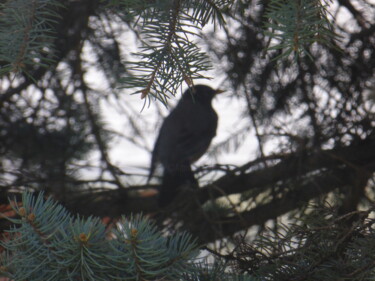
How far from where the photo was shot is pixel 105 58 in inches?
87.4

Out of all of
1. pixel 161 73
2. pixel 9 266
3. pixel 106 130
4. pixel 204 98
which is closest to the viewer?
pixel 9 266

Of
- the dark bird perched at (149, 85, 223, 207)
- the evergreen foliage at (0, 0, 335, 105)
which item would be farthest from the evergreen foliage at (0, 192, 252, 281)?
the dark bird perched at (149, 85, 223, 207)

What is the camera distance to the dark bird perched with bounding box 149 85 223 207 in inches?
107

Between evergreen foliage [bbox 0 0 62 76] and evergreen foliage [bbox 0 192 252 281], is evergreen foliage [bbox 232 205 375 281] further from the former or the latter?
evergreen foliage [bbox 0 0 62 76]

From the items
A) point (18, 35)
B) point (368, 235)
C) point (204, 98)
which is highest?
point (204, 98)

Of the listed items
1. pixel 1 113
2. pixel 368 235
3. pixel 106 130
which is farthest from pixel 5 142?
pixel 368 235

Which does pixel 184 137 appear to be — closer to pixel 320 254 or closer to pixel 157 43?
pixel 157 43

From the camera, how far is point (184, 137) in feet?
9.66

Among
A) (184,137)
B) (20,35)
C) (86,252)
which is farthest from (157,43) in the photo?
(184,137)

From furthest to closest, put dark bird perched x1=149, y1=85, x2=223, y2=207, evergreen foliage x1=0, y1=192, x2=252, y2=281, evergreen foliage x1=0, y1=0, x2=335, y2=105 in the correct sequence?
dark bird perched x1=149, y1=85, x2=223, y2=207
evergreen foliage x1=0, y1=0, x2=335, y2=105
evergreen foliage x1=0, y1=192, x2=252, y2=281

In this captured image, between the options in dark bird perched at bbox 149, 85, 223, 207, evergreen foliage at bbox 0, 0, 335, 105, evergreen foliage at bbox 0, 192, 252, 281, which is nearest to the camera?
evergreen foliage at bbox 0, 192, 252, 281

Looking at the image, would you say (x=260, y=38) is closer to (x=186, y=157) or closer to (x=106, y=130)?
(x=106, y=130)

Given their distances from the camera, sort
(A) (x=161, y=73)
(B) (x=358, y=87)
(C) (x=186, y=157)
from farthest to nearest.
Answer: (C) (x=186, y=157) → (B) (x=358, y=87) → (A) (x=161, y=73)

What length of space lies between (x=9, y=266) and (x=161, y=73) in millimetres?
404
